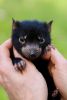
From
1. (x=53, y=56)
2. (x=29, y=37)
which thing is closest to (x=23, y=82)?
(x=53, y=56)

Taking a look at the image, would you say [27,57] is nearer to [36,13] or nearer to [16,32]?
[16,32]

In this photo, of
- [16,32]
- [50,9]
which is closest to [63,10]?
[50,9]

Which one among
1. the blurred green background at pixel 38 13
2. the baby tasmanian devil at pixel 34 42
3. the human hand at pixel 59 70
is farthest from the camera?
the blurred green background at pixel 38 13

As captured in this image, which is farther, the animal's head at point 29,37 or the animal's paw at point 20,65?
the animal's head at point 29,37

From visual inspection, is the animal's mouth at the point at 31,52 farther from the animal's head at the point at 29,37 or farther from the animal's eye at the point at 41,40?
the animal's eye at the point at 41,40

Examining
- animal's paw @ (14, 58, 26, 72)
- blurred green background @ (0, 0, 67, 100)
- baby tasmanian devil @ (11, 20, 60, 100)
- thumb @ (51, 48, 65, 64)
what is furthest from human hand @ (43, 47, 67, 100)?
blurred green background @ (0, 0, 67, 100)

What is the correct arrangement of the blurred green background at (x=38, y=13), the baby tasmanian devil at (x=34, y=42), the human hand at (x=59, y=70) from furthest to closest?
1. the blurred green background at (x=38, y=13)
2. the baby tasmanian devil at (x=34, y=42)
3. the human hand at (x=59, y=70)

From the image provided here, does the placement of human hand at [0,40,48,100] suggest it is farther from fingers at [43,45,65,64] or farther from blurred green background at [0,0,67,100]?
blurred green background at [0,0,67,100]

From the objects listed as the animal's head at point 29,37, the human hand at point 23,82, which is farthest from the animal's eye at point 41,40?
the human hand at point 23,82

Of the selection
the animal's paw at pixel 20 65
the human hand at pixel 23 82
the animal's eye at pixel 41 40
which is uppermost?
the animal's eye at pixel 41 40
